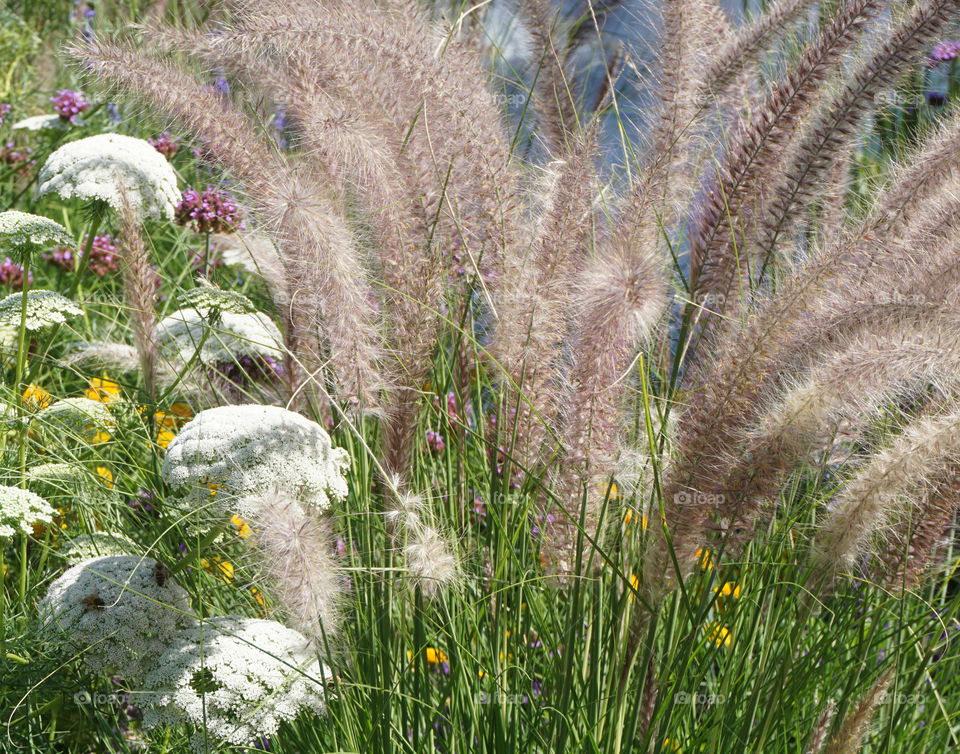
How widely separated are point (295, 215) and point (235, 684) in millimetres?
888

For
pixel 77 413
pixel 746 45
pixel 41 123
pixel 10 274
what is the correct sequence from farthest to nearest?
1. pixel 41 123
2. pixel 10 274
3. pixel 77 413
4. pixel 746 45

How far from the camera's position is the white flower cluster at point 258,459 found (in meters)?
1.83

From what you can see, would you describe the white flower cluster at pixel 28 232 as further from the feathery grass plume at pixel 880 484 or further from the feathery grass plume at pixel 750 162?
the feathery grass plume at pixel 880 484

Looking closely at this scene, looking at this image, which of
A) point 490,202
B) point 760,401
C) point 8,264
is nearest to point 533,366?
point 490,202

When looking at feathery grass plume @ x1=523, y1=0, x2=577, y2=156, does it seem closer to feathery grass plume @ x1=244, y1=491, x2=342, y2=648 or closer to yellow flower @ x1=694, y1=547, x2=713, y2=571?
yellow flower @ x1=694, y1=547, x2=713, y2=571

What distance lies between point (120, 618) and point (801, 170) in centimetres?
161

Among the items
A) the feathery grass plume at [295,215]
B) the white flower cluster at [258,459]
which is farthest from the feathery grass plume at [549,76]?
the white flower cluster at [258,459]

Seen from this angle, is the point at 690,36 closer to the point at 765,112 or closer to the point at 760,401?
the point at 765,112

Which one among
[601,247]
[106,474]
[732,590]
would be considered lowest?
[106,474]

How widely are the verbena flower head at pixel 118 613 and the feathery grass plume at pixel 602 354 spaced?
80cm

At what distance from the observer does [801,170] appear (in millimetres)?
1832

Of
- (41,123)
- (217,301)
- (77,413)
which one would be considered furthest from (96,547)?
(41,123)

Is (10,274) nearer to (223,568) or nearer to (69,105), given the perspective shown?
(69,105)

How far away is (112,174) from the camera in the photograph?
271 cm
